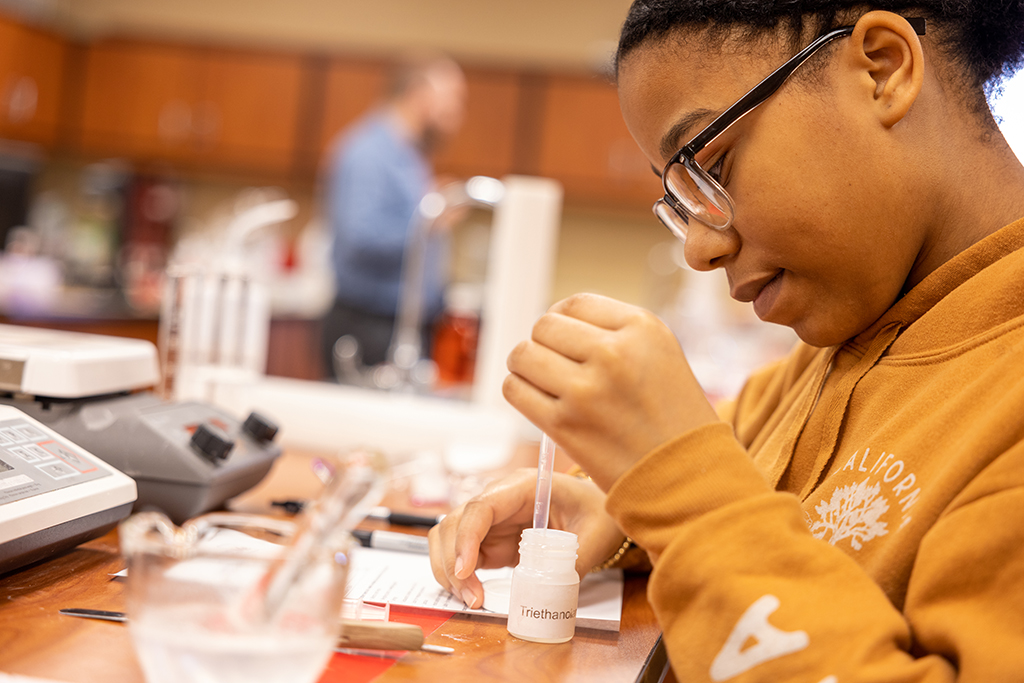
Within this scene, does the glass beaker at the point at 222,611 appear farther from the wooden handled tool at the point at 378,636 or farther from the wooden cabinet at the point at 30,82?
the wooden cabinet at the point at 30,82

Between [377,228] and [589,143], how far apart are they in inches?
66.8

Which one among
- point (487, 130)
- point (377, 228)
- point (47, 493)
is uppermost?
point (487, 130)

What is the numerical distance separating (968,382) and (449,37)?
479 centimetres

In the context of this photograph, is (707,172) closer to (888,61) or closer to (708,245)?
(708,245)

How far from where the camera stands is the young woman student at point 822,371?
0.59 m

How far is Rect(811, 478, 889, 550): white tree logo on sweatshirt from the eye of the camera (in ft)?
2.34

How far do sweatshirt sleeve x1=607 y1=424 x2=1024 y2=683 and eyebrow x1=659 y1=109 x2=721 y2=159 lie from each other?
30 cm

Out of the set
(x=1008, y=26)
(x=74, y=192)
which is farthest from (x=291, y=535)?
(x=74, y=192)

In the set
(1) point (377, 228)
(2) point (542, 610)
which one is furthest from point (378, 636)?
(1) point (377, 228)

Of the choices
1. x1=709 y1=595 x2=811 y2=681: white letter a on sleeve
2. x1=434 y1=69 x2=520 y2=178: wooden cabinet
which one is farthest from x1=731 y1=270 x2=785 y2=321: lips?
x1=434 y1=69 x2=520 y2=178: wooden cabinet

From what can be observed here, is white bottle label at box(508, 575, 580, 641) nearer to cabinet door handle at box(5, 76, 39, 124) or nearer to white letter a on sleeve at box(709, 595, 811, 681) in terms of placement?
white letter a on sleeve at box(709, 595, 811, 681)

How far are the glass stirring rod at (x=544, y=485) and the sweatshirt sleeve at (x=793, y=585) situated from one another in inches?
5.5

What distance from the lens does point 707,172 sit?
2.74 feet

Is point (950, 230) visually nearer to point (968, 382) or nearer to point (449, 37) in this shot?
point (968, 382)
